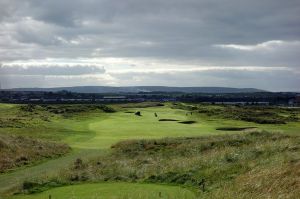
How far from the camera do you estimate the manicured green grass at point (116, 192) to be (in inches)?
741

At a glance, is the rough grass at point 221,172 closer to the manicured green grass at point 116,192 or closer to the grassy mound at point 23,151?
the manicured green grass at point 116,192

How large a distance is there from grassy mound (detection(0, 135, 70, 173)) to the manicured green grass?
1122cm

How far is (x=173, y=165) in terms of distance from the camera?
2689 centimetres

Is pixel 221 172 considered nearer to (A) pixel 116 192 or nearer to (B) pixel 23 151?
(A) pixel 116 192

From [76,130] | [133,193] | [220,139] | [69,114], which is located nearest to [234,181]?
[133,193]

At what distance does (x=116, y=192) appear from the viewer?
20.0 metres

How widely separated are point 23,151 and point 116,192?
1982cm

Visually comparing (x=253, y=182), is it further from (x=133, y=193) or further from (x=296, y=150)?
(x=296, y=150)

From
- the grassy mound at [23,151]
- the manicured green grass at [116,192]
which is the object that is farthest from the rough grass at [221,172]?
the grassy mound at [23,151]

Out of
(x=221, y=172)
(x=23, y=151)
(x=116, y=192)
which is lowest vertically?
(x=23, y=151)

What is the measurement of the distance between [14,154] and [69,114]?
55.4m

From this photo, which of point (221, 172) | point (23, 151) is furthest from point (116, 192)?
point (23, 151)

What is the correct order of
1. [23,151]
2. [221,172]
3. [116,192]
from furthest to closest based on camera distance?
[23,151] → [221,172] → [116,192]

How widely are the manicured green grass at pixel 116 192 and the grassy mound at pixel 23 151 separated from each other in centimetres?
1122
